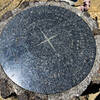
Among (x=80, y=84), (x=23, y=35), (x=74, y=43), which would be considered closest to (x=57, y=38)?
(x=74, y=43)

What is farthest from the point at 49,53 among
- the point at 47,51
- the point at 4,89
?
the point at 4,89

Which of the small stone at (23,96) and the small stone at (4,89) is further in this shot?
the small stone at (4,89)

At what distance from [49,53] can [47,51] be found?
71 mm

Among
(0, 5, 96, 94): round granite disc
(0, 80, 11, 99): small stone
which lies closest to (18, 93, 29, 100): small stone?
(0, 5, 96, 94): round granite disc

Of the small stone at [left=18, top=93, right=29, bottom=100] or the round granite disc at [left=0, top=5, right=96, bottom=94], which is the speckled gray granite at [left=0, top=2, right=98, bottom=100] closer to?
the round granite disc at [left=0, top=5, right=96, bottom=94]

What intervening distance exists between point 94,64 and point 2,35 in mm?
2476

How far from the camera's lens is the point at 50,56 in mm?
6082

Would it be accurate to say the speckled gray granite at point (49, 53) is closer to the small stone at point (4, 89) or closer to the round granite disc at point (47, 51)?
the round granite disc at point (47, 51)

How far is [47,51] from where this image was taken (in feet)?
20.1

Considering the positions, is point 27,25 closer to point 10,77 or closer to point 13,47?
point 13,47

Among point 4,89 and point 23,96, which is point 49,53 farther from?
point 4,89

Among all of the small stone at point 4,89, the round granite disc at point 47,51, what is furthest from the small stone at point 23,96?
the small stone at point 4,89

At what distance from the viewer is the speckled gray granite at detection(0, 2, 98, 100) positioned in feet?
19.5

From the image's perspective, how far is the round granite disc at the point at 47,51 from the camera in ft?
19.5
